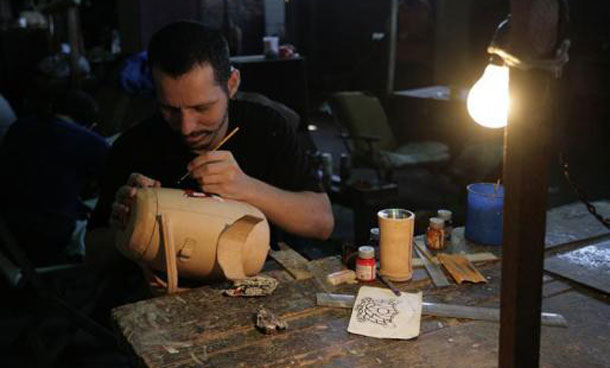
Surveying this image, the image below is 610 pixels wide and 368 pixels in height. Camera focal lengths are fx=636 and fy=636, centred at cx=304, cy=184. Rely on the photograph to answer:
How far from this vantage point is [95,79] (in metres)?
7.21

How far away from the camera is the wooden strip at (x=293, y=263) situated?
198cm

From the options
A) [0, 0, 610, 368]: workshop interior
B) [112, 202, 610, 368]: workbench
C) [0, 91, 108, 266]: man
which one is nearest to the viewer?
[0, 0, 610, 368]: workshop interior

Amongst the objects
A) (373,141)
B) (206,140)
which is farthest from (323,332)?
(373,141)

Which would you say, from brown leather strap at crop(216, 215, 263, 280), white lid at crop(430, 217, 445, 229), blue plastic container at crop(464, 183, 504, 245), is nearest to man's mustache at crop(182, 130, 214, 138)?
brown leather strap at crop(216, 215, 263, 280)

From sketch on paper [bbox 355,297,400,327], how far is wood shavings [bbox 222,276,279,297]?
274mm

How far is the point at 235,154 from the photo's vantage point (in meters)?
2.41

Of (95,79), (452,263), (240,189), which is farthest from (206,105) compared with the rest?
(95,79)

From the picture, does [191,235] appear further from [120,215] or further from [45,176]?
[45,176]

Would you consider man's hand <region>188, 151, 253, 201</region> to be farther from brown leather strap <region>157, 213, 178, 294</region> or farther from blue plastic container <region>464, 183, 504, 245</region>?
blue plastic container <region>464, 183, 504, 245</region>

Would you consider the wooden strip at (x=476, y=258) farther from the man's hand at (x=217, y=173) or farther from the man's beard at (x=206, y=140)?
the man's beard at (x=206, y=140)

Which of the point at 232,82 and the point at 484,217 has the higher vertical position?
the point at 232,82

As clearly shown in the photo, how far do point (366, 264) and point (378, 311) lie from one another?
220 mm

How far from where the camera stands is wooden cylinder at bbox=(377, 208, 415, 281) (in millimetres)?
1911

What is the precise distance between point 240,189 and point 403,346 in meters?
0.74
